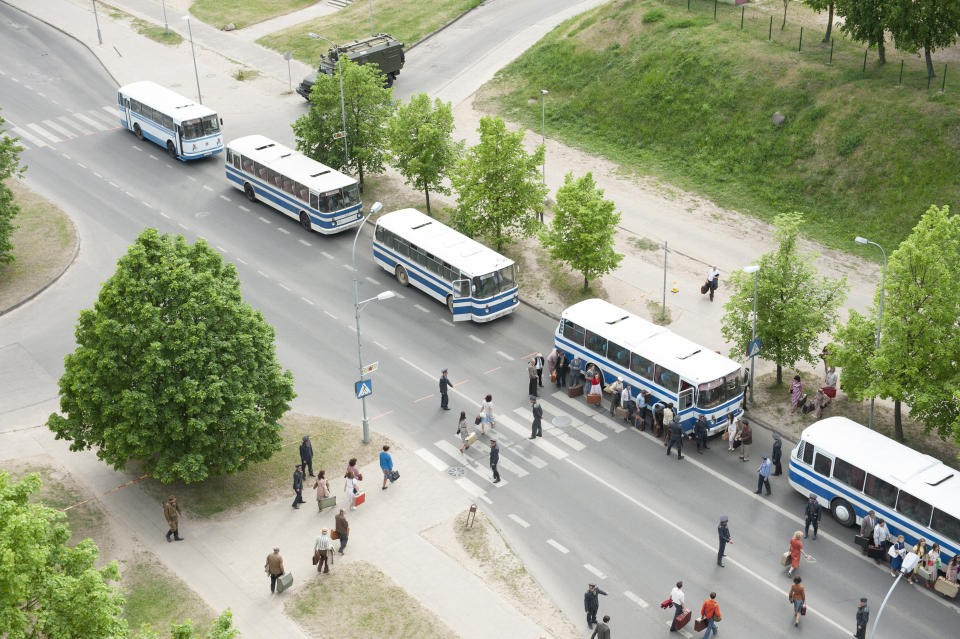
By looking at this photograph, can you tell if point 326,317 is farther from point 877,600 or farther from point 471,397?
point 877,600

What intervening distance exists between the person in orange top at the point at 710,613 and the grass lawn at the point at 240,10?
210ft

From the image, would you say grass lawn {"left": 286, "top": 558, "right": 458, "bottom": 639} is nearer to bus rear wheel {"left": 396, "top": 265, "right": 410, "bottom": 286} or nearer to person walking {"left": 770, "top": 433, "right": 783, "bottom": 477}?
person walking {"left": 770, "top": 433, "right": 783, "bottom": 477}

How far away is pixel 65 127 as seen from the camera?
207 ft

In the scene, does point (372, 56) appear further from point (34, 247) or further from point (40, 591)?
point (40, 591)

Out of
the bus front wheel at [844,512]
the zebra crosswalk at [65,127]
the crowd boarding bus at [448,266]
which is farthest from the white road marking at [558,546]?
the zebra crosswalk at [65,127]

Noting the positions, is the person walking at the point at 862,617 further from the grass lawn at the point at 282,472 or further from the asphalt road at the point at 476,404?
the grass lawn at the point at 282,472

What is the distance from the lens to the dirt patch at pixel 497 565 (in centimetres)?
2991

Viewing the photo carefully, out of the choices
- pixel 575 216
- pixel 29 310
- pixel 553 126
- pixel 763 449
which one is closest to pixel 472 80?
pixel 553 126

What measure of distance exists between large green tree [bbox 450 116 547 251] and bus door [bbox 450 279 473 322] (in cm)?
469

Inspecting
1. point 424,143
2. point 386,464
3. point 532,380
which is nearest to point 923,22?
point 424,143

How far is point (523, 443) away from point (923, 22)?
101 feet

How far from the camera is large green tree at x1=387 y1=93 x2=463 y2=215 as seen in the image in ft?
168

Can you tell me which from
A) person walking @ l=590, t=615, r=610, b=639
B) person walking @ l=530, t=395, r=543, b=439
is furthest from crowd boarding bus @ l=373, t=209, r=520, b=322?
person walking @ l=590, t=615, r=610, b=639

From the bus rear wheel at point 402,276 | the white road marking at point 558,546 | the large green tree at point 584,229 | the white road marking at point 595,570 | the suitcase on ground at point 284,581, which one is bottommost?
the white road marking at point 595,570
